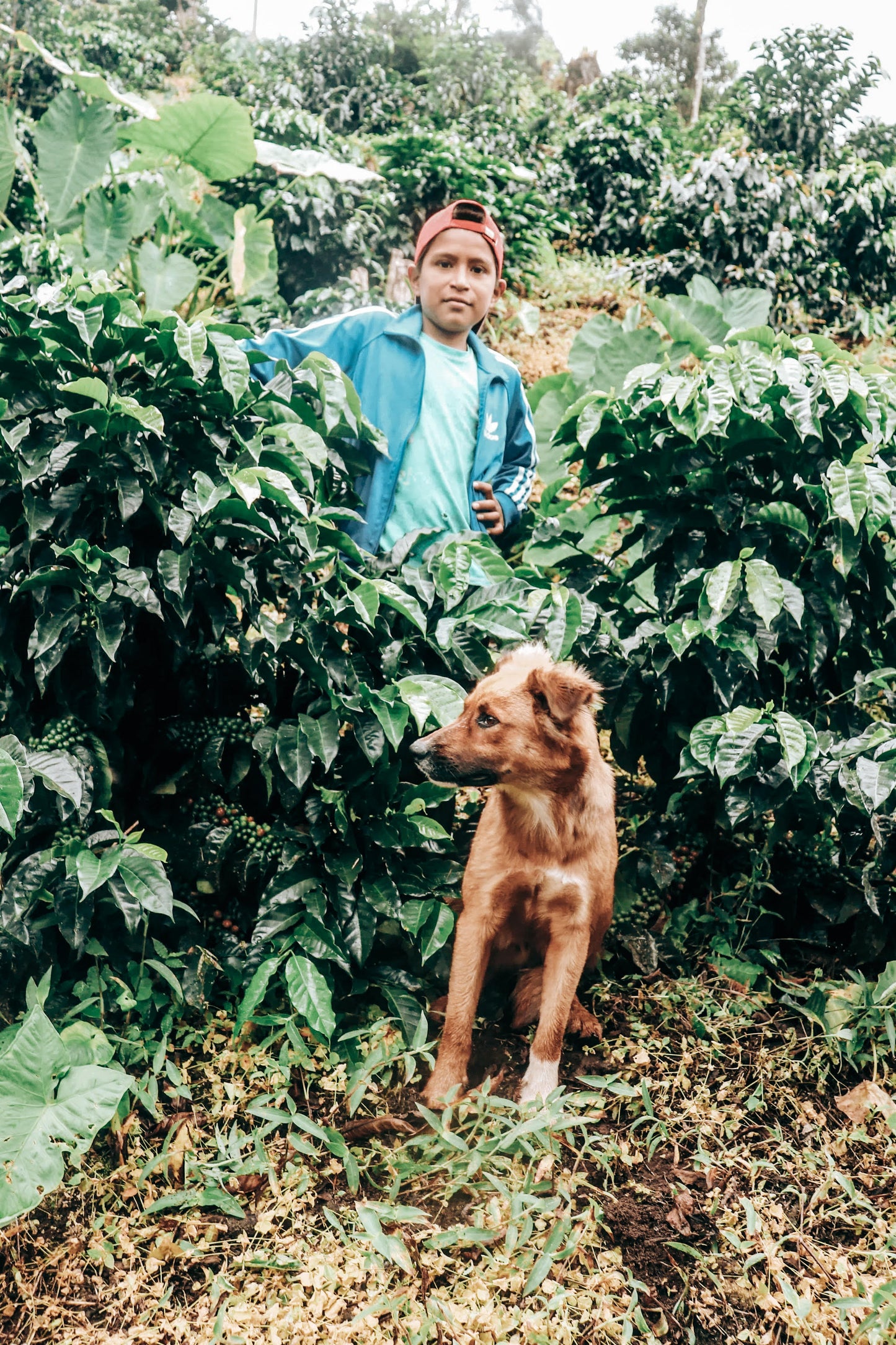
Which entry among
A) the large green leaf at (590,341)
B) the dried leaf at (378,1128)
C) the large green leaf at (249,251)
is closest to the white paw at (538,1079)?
the dried leaf at (378,1128)

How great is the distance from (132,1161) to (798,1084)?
1714 millimetres

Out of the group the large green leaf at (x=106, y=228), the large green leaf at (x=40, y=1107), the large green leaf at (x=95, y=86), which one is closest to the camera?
the large green leaf at (x=40, y=1107)

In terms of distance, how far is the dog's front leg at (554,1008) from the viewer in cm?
242

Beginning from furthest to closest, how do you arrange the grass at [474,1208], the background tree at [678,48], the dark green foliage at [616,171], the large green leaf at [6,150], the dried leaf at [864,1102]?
the background tree at [678,48]
the dark green foliage at [616,171]
the large green leaf at [6,150]
the dried leaf at [864,1102]
the grass at [474,1208]

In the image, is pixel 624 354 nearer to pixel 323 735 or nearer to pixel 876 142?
pixel 323 735

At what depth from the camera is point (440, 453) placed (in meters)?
3.10

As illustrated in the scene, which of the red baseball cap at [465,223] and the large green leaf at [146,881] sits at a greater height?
the red baseball cap at [465,223]

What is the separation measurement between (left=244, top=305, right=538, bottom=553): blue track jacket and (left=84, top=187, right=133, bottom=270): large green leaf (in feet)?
7.12

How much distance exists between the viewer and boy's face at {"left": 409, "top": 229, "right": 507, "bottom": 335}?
3.04 metres

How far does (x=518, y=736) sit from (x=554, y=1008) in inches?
27.2

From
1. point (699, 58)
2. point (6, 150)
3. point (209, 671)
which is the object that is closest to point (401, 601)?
point (209, 671)

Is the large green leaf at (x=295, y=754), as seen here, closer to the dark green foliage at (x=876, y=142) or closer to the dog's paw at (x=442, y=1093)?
the dog's paw at (x=442, y=1093)

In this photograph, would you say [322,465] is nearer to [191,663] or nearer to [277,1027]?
[191,663]

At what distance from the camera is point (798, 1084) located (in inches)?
104
